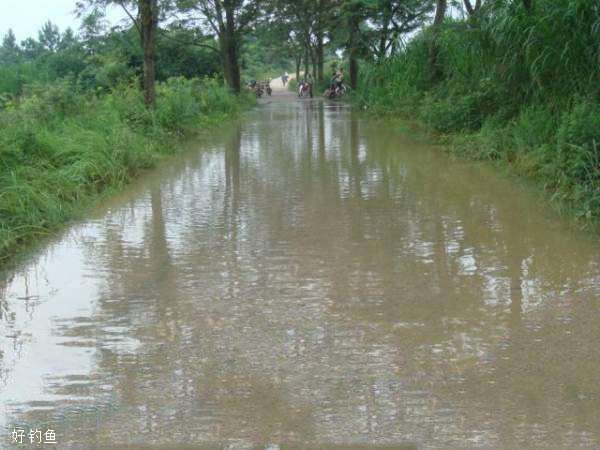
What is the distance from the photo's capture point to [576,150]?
8586 millimetres

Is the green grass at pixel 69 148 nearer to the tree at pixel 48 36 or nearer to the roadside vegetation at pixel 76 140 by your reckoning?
the roadside vegetation at pixel 76 140

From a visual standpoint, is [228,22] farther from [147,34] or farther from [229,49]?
[147,34]

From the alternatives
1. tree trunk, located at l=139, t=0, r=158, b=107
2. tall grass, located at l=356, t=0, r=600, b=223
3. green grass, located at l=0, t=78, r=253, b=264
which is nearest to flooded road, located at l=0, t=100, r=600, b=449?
green grass, located at l=0, t=78, r=253, b=264

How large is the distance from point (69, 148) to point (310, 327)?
634 centimetres

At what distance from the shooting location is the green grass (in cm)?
759

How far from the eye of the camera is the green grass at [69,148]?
7590 mm

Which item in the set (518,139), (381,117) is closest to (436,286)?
(518,139)

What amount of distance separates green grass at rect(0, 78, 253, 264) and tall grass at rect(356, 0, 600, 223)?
5.05 metres

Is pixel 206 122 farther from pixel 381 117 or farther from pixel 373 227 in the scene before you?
pixel 373 227

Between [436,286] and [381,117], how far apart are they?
17008 mm

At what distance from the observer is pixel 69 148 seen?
1016 cm

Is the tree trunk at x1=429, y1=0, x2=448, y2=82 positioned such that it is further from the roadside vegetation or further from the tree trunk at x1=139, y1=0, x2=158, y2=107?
the tree trunk at x1=139, y1=0, x2=158, y2=107

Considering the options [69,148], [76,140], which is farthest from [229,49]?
[69,148]

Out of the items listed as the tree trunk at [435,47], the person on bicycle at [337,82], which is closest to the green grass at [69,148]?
the tree trunk at [435,47]
